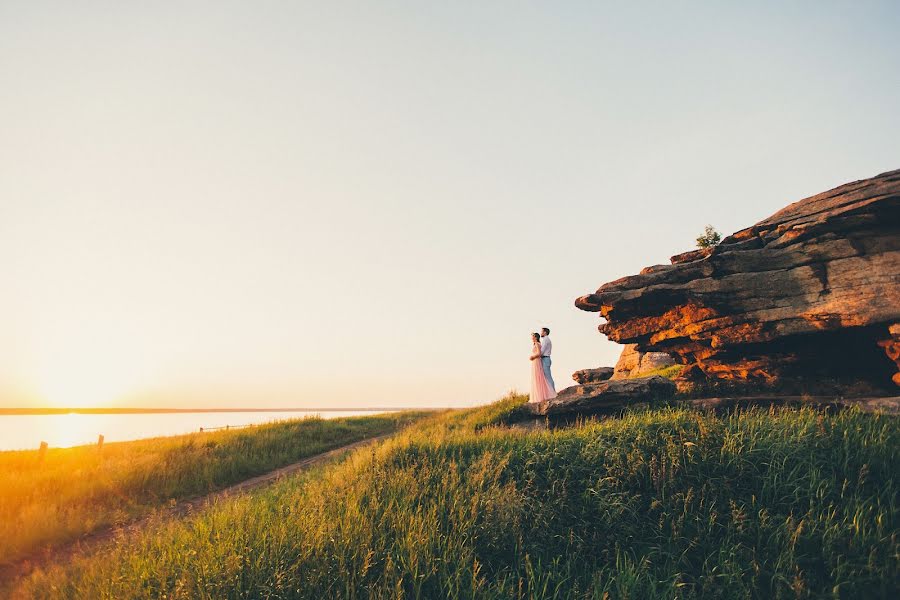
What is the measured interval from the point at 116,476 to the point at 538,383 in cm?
1591

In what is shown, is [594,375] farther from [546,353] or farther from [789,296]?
[789,296]

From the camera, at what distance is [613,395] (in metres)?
14.4

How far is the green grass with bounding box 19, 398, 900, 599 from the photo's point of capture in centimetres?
470

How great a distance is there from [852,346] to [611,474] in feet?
34.2

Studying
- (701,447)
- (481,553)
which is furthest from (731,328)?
(481,553)

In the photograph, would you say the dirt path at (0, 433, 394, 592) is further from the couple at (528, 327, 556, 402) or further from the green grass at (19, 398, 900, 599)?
the couple at (528, 327, 556, 402)

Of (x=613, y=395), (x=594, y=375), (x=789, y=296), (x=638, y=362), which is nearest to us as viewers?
(x=789, y=296)

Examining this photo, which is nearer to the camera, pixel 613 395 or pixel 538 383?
pixel 613 395

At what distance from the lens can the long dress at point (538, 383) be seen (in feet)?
62.7

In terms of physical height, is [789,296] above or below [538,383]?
above

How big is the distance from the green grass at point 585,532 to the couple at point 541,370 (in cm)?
1042

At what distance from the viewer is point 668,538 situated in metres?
5.75

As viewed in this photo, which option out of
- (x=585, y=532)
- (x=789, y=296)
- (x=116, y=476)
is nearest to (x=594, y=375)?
(x=789, y=296)

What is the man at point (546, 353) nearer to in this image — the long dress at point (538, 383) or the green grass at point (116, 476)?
the long dress at point (538, 383)
